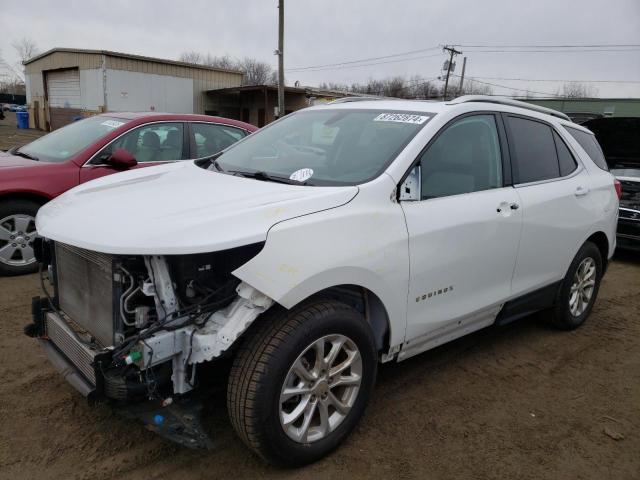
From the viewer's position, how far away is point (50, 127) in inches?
1131

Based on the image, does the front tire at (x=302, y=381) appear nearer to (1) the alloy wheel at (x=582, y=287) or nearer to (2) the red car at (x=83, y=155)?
(1) the alloy wheel at (x=582, y=287)

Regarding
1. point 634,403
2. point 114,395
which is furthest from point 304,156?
Answer: point 634,403

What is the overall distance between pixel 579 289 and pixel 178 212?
3.62 m

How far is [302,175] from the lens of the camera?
2.96 meters

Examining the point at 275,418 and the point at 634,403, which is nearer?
the point at 275,418

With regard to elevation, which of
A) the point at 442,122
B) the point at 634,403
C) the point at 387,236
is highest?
the point at 442,122

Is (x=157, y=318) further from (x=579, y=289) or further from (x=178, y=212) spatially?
(x=579, y=289)

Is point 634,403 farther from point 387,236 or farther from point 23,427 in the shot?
point 23,427

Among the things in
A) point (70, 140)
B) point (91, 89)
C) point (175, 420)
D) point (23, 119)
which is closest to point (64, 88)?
point (91, 89)

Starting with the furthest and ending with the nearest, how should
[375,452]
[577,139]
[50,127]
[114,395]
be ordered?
[50,127], [577,139], [375,452], [114,395]

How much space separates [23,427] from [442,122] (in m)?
2.92

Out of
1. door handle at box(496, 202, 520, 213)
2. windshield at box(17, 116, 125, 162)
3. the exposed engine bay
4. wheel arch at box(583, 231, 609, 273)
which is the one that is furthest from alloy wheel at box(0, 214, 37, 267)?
wheel arch at box(583, 231, 609, 273)

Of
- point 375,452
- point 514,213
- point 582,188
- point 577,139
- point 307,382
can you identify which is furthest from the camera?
point 577,139

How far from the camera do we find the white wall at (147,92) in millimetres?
24547
